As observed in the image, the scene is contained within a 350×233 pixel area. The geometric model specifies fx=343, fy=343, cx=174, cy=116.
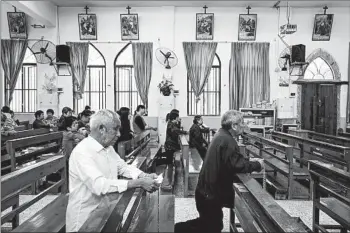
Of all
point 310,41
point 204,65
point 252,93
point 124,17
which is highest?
point 124,17

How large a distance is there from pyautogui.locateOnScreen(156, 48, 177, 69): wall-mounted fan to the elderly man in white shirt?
32.0 feet

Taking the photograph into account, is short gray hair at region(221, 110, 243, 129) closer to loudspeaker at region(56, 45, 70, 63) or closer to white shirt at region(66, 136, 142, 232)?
white shirt at region(66, 136, 142, 232)

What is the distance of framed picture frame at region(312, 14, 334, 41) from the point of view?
12703 millimetres

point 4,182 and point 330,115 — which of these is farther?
point 330,115

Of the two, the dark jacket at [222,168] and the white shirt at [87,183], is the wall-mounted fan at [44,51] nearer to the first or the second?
the dark jacket at [222,168]

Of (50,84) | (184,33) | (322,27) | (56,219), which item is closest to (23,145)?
(56,219)

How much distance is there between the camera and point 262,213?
7.74 feet

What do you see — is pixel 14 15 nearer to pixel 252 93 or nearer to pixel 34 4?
pixel 34 4

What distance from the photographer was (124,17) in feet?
42.2

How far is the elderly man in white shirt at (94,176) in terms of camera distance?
7.70 ft

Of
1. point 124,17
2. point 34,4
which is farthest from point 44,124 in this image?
point 124,17

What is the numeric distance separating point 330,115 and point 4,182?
12.6 meters

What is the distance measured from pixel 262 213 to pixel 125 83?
1138 cm

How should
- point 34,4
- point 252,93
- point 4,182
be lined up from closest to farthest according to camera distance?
1. point 4,182
2. point 34,4
3. point 252,93
